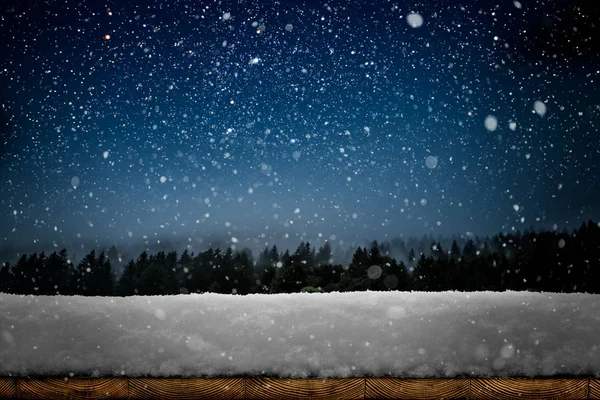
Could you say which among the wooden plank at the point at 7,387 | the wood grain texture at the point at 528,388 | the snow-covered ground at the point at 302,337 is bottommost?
the wooden plank at the point at 7,387

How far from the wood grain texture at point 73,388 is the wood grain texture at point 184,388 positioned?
63 millimetres

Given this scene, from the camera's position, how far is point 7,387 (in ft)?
6.61

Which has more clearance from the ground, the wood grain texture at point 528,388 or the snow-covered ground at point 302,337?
the snow-covered ground at point 302,337

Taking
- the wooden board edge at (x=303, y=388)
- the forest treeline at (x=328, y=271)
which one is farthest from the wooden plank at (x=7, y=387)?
the forest treeline at (x=328, y=271)

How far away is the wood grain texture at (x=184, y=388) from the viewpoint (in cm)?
201

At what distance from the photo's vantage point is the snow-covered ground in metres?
2.04

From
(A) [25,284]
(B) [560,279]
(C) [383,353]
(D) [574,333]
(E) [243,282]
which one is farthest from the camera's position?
(A) [25,284]

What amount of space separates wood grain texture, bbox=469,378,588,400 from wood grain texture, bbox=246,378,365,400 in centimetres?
54

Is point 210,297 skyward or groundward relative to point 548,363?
skyward

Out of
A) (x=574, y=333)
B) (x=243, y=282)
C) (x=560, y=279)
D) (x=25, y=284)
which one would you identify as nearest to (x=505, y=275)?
(x=560, y=279)

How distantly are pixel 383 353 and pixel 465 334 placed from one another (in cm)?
50

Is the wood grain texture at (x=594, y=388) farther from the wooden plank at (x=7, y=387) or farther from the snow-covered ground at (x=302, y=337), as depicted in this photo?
the wooden plank at (x=7, y=387)

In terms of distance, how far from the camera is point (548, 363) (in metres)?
2.05

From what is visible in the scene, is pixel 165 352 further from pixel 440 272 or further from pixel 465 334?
pixel 440 272
